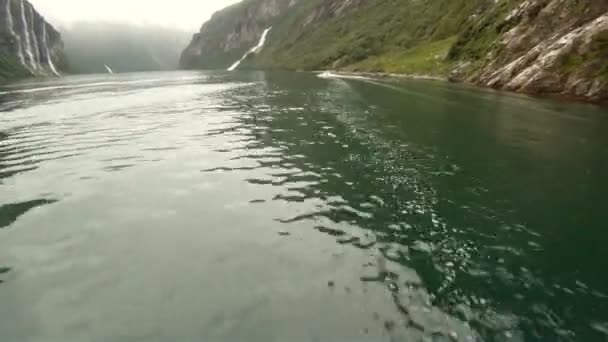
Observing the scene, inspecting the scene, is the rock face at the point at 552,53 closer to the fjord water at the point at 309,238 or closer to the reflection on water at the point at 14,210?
the fjord water at the point at 309,238

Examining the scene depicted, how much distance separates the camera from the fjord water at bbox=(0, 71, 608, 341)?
14.3 meters

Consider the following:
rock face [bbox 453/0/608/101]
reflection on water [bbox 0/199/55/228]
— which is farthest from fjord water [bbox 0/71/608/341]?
rock face [bbox 453/0/608/101]

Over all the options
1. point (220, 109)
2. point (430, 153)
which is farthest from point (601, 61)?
point (220, 109)

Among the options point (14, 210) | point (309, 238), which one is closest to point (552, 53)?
point (309, 238)

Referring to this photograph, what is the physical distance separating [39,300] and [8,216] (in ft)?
35.4

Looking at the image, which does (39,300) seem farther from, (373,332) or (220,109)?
(220,109)

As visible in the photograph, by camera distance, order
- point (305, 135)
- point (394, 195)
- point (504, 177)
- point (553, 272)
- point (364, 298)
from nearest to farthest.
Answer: point (364, 298)
point (553, 272)
point (394, 195)
point (504, 177)
point (305, 135)

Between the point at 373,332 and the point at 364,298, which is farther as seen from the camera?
the point at 364,298

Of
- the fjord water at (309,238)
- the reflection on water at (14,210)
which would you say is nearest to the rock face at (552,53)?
the fjord water at (309,238)

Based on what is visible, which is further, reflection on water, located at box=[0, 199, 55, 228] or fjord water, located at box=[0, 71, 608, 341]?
reflection on water, located at box=[0, 199, 55, 228]

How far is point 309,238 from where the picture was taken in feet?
67.4

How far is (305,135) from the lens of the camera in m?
44.5

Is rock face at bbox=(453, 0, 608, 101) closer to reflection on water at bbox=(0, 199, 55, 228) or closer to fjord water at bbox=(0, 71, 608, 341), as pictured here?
fjord water at bbox=(0, 71, 608, 341)

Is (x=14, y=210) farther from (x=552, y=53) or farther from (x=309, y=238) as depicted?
(x=552, y=53)
